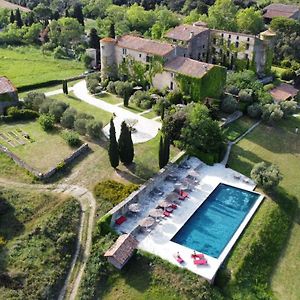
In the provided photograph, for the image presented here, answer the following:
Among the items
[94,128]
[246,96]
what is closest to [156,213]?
[94,128]

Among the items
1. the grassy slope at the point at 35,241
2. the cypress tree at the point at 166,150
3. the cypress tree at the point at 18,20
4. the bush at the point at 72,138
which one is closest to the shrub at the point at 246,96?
the cypress tree at the point at 166,150

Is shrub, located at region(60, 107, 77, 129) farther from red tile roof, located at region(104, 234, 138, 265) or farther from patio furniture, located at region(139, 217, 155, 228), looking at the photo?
red tile roof, located at region(104, 234, 138, 265)

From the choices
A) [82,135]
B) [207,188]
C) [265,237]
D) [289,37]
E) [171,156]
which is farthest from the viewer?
[289,37]

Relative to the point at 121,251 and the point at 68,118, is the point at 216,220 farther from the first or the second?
the point at 68,118

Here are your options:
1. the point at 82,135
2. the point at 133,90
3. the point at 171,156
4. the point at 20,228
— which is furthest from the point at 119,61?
the point at 20,228

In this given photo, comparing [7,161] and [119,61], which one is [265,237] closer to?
[7,161]

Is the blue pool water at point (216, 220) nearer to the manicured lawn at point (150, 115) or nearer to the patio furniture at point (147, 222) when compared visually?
the patio furniture at point (147, 222)
